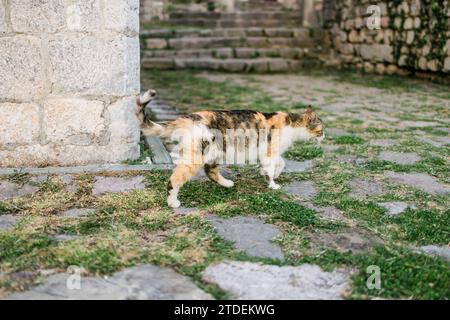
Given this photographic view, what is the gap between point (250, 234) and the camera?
255cm

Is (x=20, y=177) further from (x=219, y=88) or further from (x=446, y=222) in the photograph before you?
(x=219, y=88)

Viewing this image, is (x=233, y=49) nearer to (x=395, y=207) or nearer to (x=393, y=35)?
(x=393, y=35)

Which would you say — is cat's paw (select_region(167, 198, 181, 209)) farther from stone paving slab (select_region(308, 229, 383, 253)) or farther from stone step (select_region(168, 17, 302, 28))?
stone step (select_region(168, 17, 302, 28))

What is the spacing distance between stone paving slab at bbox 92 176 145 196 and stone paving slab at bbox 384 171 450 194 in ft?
5.86

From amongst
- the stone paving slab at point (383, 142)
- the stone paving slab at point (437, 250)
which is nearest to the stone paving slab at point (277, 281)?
the stone paving slab at point (437, 250)

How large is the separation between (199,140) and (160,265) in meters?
0.93

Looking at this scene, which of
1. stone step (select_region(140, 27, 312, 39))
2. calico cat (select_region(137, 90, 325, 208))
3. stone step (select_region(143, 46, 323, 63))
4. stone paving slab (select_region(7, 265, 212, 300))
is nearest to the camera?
stone paving slab (select_region(7, 265, 212, 300))

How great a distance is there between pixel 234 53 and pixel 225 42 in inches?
22.9

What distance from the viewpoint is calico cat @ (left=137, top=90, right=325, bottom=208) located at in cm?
290

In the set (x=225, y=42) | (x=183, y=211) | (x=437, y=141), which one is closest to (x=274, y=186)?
(x=183, y=211)

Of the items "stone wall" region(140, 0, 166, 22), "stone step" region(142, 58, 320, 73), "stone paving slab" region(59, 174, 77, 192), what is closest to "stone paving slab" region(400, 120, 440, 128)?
"stone paving slab" region(59, 174, 77, 192)

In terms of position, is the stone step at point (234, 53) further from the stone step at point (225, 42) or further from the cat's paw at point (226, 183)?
the cat's paw at point (226, 183)

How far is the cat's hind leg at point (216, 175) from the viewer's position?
10.7ft
